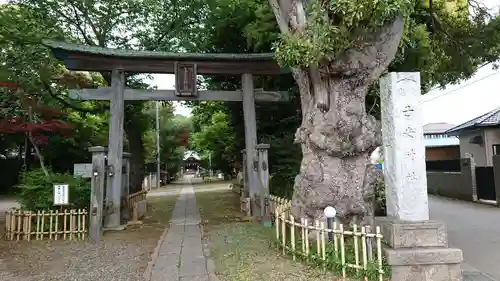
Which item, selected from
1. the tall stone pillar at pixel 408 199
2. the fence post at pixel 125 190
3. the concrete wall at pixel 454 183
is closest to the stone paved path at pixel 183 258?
the fence post at pixel 125 190

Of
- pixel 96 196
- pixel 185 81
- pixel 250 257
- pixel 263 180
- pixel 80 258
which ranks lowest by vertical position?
pixel 80 258

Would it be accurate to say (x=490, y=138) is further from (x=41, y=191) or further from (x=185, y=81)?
(x=41, y=191)

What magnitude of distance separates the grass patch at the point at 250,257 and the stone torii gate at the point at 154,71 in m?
1.78

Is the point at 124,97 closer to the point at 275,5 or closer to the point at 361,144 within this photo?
the point at 275,5

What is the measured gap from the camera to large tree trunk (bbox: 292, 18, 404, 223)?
657 cm

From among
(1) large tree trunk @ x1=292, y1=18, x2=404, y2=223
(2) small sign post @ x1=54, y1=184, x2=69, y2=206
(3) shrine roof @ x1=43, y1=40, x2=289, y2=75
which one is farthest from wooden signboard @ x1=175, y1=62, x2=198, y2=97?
(1) large tree trunk @ x1=292, y1=18, x2=404, y2=223

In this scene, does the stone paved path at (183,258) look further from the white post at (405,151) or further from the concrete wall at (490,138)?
the concrete wall at (490,138)

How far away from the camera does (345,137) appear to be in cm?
655

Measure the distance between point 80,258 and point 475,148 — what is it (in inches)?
776

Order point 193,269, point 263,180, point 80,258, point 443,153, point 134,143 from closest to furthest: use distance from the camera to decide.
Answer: point 193,269
point 80,258
point 263,180
point 134,143
point 443,153

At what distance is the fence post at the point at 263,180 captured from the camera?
33.8ft

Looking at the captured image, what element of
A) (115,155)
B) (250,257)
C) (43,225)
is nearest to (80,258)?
(43,225)

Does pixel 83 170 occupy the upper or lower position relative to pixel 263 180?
upper

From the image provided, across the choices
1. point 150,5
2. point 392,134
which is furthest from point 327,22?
point 150,5
